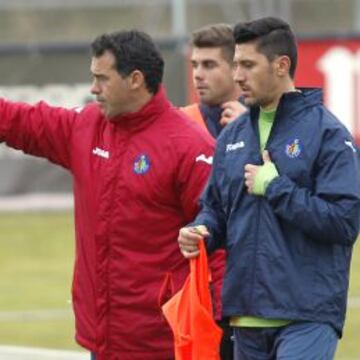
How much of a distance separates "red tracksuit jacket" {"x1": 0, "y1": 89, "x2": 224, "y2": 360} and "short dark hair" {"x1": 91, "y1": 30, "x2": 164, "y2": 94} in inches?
4.7

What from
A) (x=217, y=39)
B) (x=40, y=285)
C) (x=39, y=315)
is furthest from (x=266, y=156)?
(x=40, y=285)

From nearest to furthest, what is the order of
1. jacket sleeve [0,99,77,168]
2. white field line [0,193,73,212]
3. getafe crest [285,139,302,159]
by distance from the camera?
1. getafe crest [285,139,302,159]
2. jacket sleeve [0,99,77,168]
3. white field line [0,193,73,212]

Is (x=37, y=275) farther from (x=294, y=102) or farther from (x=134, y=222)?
(x=294, y=102)

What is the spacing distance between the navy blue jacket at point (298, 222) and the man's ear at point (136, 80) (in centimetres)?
70

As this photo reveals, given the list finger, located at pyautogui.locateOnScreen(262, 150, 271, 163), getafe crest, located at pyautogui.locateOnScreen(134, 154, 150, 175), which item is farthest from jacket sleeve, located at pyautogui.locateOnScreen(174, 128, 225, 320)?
finger, located at pyautogui.locateOnScreen(262, 150, 271, 163)

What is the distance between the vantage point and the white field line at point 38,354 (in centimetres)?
923

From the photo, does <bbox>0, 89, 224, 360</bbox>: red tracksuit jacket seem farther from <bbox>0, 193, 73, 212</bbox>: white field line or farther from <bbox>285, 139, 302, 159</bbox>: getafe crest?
<bbox>0, 193, 73, 212</bbox>: white field line

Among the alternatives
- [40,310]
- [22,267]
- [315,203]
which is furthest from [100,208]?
[22,267]

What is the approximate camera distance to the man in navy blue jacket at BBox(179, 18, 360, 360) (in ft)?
19.2

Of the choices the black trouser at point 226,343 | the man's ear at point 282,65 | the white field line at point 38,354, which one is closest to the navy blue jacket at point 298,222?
the man's ear at point 282,65

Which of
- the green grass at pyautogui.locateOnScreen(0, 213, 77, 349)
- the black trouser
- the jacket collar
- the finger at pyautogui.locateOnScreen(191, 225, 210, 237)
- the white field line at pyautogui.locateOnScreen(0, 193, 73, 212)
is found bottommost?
the white field line at pyautogui.locateOnScreen(0, 193, 73, 212)

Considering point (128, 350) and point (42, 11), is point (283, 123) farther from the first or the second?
point (42, 11)

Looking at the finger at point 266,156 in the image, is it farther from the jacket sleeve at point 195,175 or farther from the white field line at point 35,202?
the white field line at point 35,202

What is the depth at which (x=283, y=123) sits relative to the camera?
6051 millimetres
